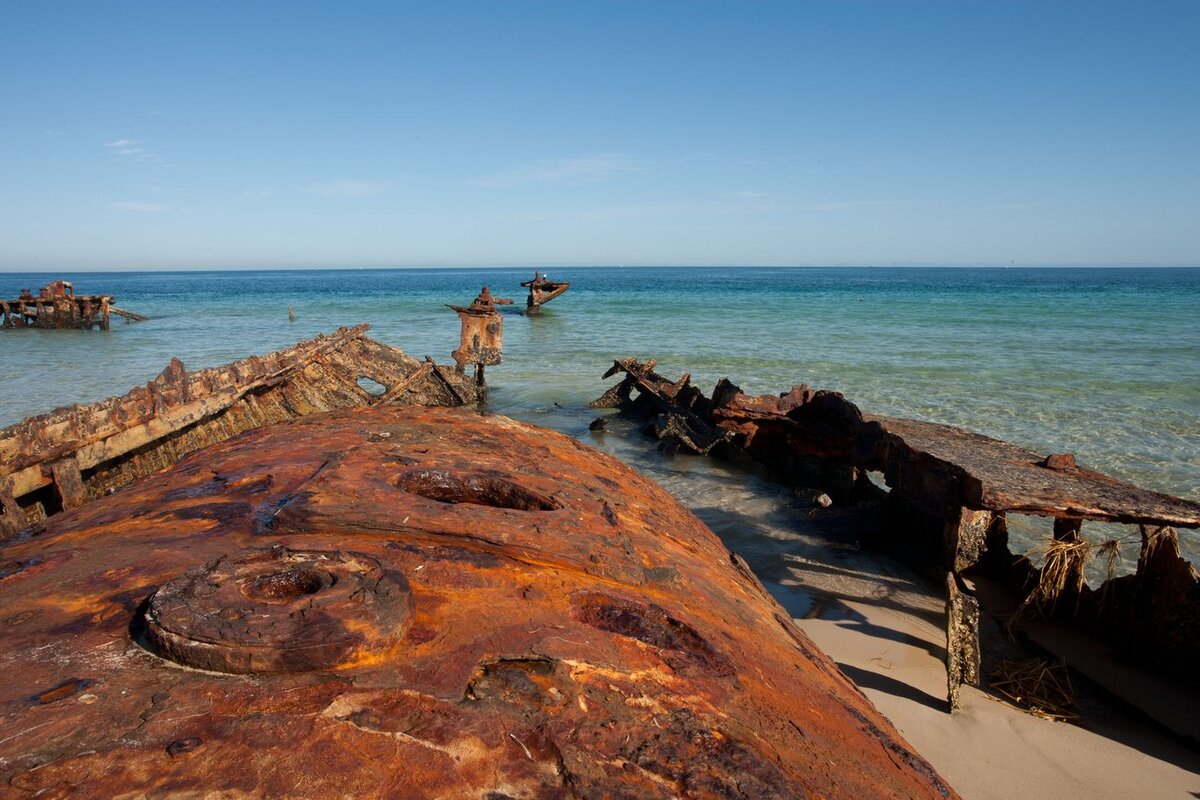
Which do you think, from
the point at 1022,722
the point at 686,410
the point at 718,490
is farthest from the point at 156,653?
the point at 686,410

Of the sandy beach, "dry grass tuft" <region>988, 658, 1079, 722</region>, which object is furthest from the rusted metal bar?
"dry grass tuft" <region>988, 658, 1079, 722</region>

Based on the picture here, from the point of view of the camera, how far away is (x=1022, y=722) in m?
4.28

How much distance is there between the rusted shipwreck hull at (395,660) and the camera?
3.80 ft

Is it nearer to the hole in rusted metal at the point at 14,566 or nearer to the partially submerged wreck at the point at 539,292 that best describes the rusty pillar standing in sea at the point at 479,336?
the hole in rusted metal at the point at 14,566

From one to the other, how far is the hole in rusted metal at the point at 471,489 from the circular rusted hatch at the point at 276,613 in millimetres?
802

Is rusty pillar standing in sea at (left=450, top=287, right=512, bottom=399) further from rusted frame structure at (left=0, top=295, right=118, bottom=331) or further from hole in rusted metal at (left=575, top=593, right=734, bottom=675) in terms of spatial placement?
rusted frame structure at (left=0, top=295, right=118, bottom=331)

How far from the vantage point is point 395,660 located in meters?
1.42

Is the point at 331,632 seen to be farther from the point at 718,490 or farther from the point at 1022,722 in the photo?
the point at 718,490

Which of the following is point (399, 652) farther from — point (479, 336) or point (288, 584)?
point (479, 336)

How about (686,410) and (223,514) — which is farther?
(686,410)

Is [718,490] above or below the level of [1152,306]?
below

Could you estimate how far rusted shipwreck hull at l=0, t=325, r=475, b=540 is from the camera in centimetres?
489

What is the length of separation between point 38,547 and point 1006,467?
516cm

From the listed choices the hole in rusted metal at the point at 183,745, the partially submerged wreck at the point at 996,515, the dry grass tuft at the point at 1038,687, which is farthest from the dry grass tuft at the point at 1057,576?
the hole in rusted metal at the point at 183,745
